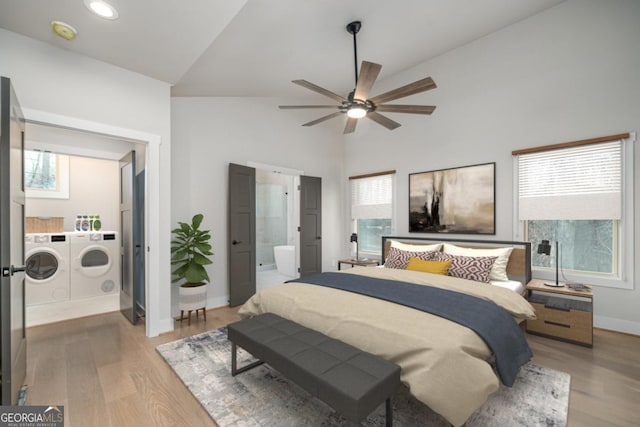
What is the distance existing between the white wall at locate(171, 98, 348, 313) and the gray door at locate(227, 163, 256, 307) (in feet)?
0.44

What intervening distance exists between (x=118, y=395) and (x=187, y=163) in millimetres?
2692

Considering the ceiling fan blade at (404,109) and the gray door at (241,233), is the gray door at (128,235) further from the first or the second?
the ceiling fan blade at (404,109)

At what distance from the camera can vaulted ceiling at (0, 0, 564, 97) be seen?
82.9 inches

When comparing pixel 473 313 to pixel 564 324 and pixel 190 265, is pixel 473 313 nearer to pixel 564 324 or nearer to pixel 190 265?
pixel 564 324

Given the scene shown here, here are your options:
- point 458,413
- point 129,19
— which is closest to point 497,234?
point 458,413

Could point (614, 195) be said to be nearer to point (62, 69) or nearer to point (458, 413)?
point (458, 413)

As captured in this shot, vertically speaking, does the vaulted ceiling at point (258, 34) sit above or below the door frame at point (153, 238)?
above

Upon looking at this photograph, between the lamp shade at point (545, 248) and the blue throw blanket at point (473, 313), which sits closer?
the blue throw blanket at point (473, 313)

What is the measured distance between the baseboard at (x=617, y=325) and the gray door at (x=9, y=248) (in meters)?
5.05

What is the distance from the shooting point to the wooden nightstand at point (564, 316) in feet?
8.95

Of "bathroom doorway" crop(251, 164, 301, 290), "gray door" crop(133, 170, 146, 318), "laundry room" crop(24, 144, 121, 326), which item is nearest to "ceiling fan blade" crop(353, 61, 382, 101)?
"gray door" crop(133, 170, 146, 318)

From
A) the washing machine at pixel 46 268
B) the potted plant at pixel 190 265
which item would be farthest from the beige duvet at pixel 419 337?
the washing machine at pixel 46 268

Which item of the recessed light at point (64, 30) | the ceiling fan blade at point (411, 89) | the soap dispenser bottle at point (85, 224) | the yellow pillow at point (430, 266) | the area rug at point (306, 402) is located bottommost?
the area rug at point (306, 402)

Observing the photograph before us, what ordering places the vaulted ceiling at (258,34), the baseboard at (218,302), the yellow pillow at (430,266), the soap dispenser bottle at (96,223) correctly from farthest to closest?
the soap dispenser bottle at (96,223) < the baseboard at (218,302) < the yellow pillow at (430,266) < the vaulted ceiling at (258,34)
